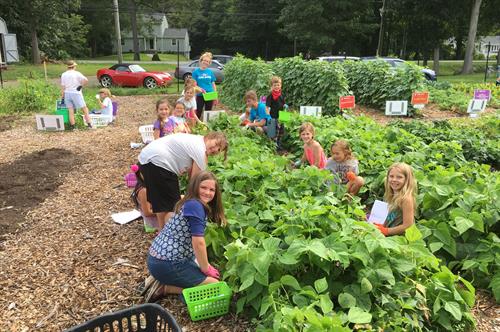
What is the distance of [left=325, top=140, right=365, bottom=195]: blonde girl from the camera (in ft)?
14.5

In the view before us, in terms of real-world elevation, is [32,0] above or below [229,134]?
above

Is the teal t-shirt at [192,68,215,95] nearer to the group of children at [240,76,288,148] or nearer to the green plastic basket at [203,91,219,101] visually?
the green plastic basket at [203,91,219,101]

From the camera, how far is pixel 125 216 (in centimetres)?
449

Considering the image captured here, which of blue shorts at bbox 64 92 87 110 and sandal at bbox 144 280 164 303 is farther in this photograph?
blue shorts at bbox 64 92 87 110

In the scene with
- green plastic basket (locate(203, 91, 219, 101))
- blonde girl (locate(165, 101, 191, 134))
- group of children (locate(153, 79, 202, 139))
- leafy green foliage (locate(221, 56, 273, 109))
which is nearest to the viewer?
blonde girl (locate(165, 101, 191, 134))

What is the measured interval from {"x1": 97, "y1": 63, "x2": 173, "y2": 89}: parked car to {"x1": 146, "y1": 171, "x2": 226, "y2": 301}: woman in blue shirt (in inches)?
624

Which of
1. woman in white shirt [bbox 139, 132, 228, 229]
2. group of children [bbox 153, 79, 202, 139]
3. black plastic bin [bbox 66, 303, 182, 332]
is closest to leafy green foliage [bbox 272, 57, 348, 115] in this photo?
group of children [bbox 153, 79, 202, 139]

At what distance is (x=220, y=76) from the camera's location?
19.4m

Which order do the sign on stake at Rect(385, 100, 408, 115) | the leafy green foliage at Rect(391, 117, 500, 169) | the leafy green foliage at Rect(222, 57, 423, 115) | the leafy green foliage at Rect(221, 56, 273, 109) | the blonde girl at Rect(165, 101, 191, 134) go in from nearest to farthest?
the blonde girl at Rect(165, 101, 191, 134) < the leafy green foliage at Rect(391, 117, 500, 169) < the sign on stake at Rect(385, 100, 408, 115) < the leafy green foliage at Rect(222, 57, 423, 115) < the leafy green foliage at Rect(221, 56, 273, 109)

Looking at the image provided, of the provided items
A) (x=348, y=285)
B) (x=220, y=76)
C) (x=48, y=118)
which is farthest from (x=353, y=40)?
(x=348, y=285)

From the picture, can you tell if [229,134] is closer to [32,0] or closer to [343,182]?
[343,182]

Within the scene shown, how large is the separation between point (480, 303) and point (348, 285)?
4.23 feet

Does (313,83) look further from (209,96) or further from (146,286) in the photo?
(146,286)

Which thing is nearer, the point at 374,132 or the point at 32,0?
the point at 374,132
